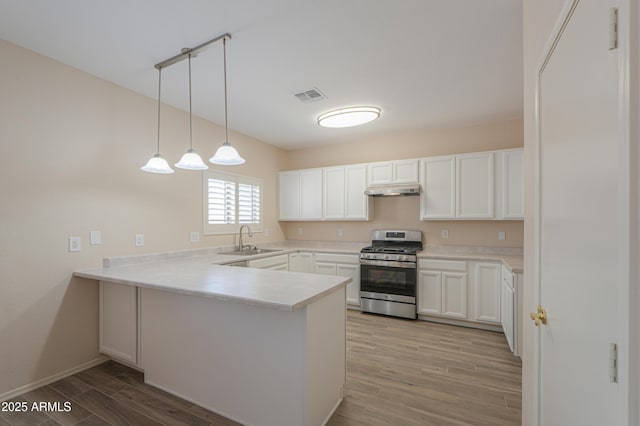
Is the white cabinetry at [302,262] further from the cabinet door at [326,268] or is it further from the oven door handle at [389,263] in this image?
the oven door handle at [389,263]

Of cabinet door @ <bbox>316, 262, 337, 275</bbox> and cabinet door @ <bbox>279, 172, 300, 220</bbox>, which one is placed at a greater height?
cabinet door @ <bbox>279, 172, 300, 220</bbox>

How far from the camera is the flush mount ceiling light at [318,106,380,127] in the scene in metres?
3.33

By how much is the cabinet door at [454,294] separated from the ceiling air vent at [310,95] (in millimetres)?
2619

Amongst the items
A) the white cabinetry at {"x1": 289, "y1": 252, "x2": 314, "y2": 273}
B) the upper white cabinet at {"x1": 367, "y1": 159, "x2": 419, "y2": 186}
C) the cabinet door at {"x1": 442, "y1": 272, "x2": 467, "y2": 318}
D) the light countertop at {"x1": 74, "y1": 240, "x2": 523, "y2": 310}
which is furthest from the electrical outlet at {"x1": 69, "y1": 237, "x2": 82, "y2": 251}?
the cabinet door at {"x1": 442, "y1": 272, "x2": 467, "y2": 318}

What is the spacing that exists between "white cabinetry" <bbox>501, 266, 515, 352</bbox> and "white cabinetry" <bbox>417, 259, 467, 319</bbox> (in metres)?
0.41

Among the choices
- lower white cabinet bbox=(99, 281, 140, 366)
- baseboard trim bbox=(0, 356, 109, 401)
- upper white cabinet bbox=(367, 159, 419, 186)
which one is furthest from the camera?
upper white cabinet bbox=(367, 159, 419, 186)

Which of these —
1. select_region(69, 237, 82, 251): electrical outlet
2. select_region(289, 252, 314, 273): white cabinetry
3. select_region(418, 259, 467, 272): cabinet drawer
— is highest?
select_region(69, 237, 82, 251): electrical outlet

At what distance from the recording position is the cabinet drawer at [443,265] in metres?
3.48

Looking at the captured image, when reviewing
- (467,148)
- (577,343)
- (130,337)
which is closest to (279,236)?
(130,337)

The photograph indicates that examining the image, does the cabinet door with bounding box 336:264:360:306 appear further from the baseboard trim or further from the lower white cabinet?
the baseboard trim

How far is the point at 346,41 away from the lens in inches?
82.9

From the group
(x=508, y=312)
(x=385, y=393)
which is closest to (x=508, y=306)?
(x=508, y=312)

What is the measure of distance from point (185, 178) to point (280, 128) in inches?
58.4

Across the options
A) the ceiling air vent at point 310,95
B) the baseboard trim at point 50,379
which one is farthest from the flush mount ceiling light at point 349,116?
the baseboard trim at point 50,379
